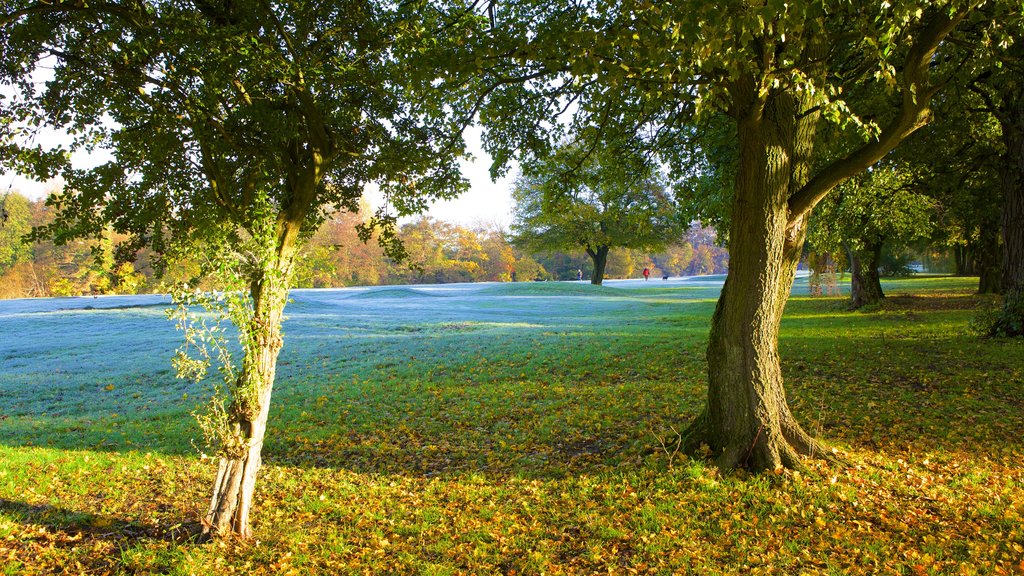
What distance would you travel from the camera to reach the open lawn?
4609mm

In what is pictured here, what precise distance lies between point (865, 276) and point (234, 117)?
71.5 ft

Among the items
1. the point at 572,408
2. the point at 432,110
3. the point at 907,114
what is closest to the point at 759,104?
the point at 907,114

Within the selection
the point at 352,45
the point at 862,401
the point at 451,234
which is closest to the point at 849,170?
the point at 862,401

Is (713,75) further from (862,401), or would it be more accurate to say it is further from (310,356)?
(310,356)

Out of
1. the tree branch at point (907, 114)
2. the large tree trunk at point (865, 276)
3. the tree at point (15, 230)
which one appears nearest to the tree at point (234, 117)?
the tree branch at point (907, 114)

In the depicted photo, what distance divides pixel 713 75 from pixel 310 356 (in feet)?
44.2

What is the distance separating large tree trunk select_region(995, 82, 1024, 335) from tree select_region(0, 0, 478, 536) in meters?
12.1

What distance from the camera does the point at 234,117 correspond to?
7297 millimetres

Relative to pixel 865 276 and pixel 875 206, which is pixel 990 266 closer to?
pixel 865 276

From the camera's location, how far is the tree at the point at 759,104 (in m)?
4.59

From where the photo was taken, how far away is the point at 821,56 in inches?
231

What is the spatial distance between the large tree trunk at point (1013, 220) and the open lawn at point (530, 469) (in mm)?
809

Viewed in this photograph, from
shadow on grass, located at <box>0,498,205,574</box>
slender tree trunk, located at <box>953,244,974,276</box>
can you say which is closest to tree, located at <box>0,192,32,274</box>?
shadow on grass, located at <box>0,498,205,574</box>

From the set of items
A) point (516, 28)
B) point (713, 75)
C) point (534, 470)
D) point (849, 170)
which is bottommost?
point (534, 470)
